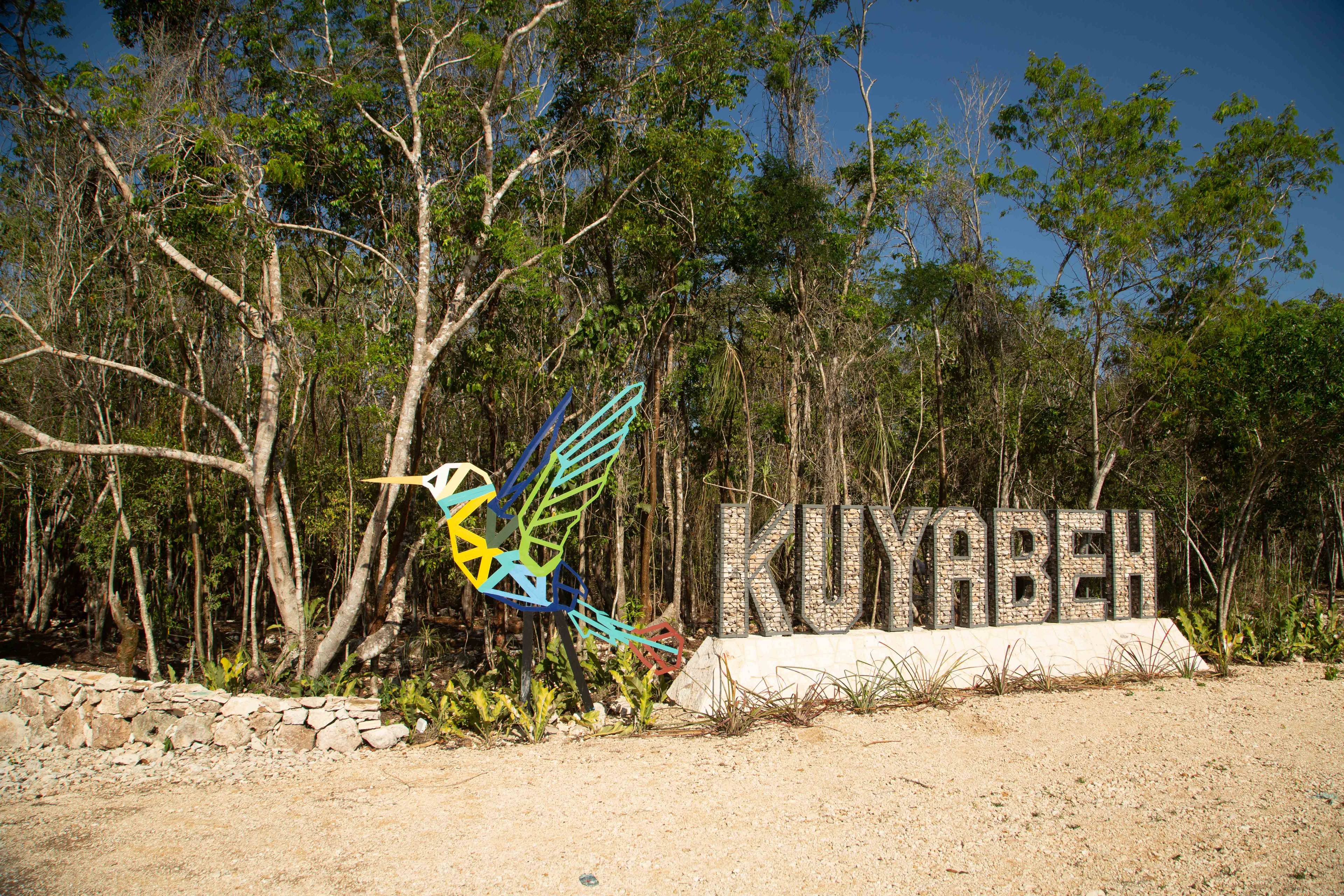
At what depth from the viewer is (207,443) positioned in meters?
11.1

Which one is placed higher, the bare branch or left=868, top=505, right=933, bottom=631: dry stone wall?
the bare branch

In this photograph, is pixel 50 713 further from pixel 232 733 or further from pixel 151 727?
pixel 232 733

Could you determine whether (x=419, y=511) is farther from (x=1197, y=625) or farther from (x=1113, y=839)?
(x=1197, y=625)

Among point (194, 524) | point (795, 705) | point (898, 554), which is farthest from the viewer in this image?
point (194, 524)

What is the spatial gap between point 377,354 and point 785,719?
244 inches

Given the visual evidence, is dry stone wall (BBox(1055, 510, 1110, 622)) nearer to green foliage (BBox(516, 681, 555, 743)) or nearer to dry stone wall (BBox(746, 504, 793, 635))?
dry stone wall (BBox(746, 504, 793, 635))

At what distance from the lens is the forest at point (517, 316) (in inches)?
373

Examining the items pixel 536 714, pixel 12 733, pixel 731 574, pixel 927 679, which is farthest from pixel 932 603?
pixel 12 733

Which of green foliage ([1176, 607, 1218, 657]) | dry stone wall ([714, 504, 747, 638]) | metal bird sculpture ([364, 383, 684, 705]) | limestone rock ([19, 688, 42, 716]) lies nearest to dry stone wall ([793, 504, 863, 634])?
dry stone wall ([714, 504, 747, 638])

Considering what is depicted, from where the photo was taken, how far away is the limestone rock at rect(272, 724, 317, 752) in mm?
7008

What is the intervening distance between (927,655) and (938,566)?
1120mm

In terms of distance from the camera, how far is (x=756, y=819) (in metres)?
5.30

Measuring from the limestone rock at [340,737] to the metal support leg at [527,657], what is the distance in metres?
1.61

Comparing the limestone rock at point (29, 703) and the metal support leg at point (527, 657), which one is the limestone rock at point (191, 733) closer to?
the limestone rock at point (29, 703)
